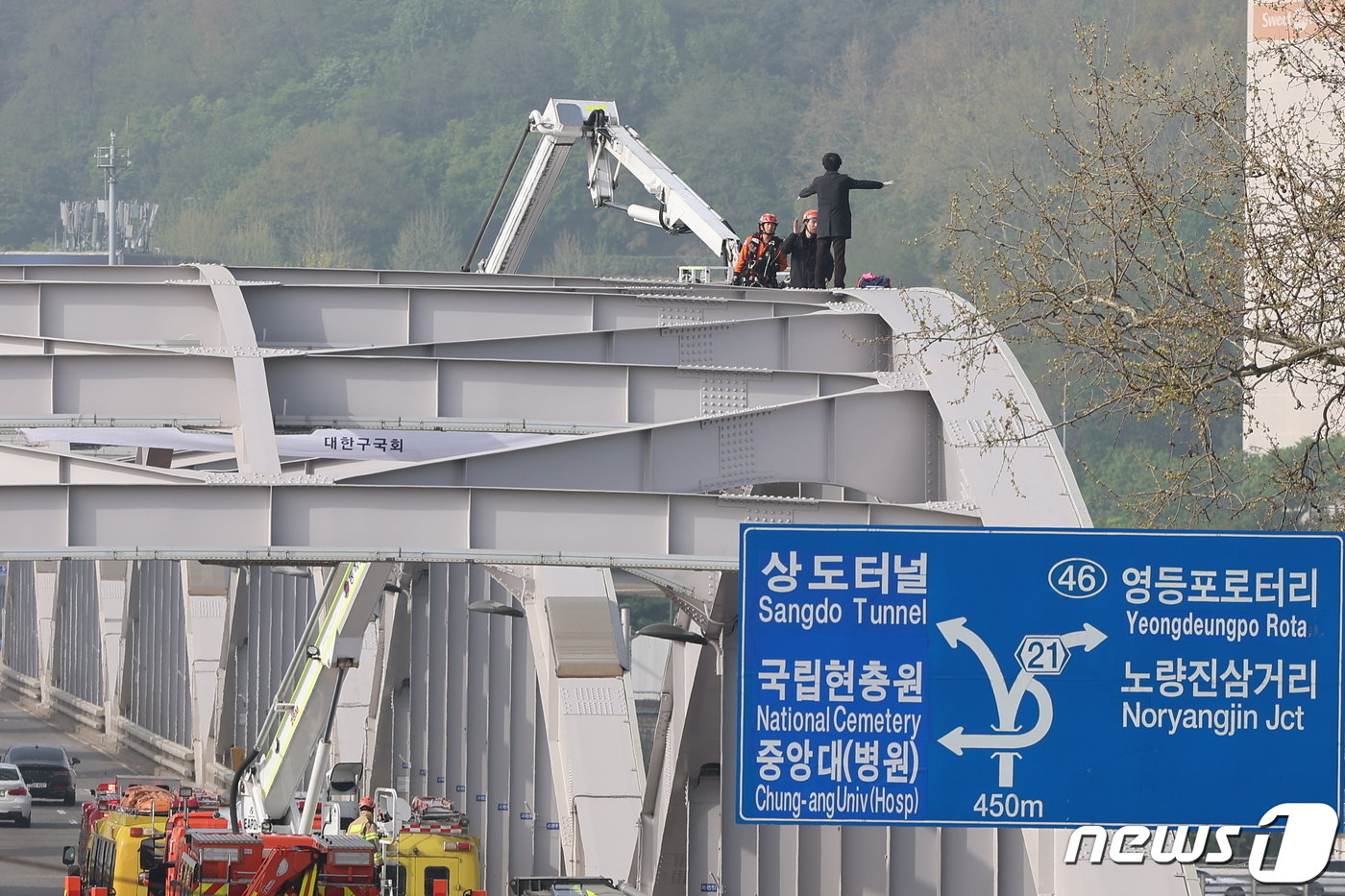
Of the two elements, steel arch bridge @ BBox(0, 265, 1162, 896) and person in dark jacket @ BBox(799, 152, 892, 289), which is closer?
steel arch bridge @ BBox(0, 265, 1162, 896)

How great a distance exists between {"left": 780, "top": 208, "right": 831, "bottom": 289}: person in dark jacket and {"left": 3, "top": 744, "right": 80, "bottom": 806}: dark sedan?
3343 cm

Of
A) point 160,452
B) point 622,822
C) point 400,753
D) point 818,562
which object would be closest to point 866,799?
point 818,562

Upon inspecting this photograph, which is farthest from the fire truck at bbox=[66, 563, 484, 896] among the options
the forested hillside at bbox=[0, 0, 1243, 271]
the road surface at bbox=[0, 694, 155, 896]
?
the forested hillside at bbox=[0, 0, 1243, 271]

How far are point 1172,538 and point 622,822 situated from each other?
57.2 ft

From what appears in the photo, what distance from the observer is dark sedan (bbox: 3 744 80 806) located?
56312 millimetres

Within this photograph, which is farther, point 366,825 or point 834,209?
point 834,209

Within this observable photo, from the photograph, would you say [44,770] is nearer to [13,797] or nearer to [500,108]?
[13,797]

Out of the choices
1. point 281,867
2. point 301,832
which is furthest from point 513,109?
point 281,867

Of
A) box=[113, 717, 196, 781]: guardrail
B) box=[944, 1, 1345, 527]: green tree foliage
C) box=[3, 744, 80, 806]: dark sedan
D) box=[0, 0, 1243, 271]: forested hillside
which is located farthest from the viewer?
box=[0, 0, 1243, 271]: forested hillside

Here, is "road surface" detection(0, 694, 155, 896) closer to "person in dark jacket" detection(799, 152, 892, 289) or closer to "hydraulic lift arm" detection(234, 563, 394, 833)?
"hydraulic lift arm" detection(234, 563, 394, 833)

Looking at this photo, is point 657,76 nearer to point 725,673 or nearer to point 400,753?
point 400,753

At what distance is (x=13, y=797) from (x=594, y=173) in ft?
68.4

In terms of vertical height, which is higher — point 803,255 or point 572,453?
point 803,255

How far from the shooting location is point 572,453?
18.4 m
